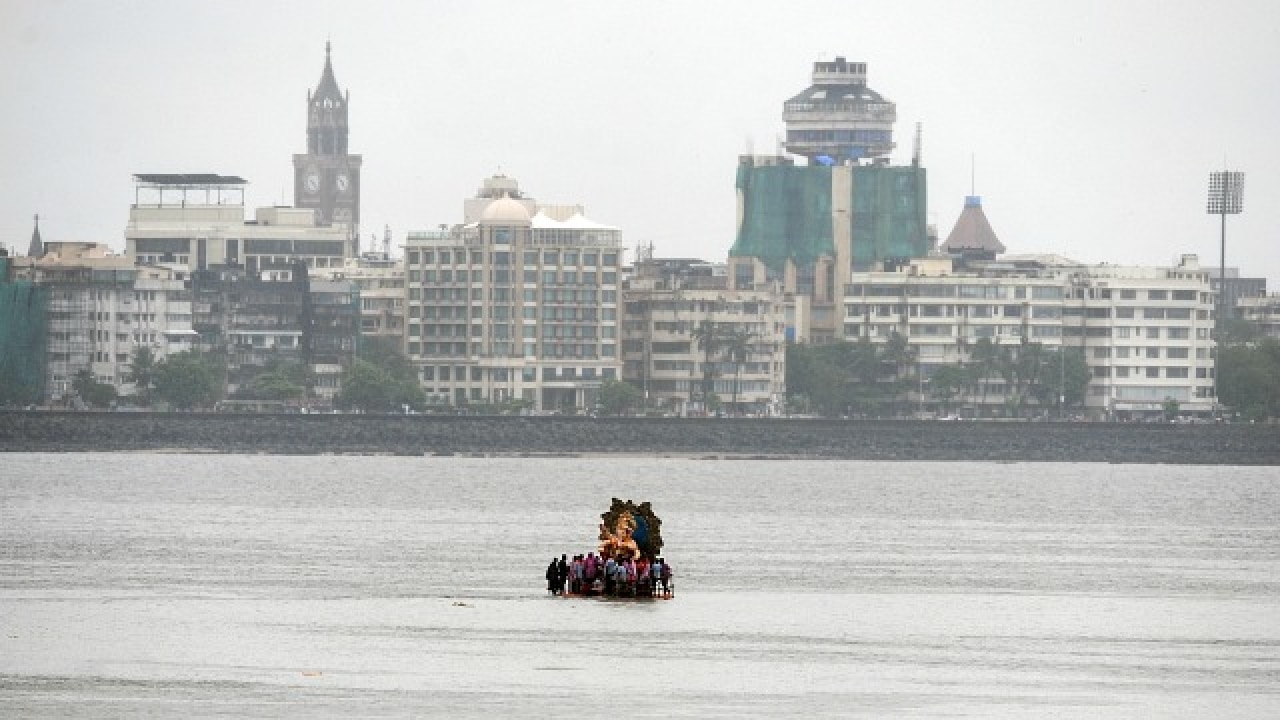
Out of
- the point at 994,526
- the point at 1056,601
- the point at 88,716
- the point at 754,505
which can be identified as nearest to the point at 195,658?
the point at 88,716

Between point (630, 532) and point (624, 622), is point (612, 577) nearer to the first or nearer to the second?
point (630, 532)

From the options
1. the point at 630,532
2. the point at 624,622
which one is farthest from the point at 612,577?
the point at 624,622

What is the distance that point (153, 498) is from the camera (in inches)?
6900

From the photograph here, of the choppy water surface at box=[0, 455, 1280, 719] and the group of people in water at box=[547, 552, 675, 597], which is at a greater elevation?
the group of people in water at box=[547, 552, 675, 597]

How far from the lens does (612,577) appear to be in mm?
93812

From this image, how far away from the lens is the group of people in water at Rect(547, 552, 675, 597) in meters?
93.1

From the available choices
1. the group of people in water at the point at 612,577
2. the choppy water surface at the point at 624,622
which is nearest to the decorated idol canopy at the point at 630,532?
the group of people in water at the point at 612,577

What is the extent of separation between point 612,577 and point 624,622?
6055mm

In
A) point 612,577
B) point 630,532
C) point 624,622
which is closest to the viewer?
point 624,622

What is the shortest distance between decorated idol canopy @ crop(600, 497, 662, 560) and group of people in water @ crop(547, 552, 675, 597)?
0.35 meters

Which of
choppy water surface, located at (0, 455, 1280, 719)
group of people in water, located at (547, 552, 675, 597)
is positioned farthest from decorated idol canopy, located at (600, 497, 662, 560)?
choppy water surface, located at (0, 455, 1280, 719)

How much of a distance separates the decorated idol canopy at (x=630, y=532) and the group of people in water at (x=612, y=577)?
0.35 metres

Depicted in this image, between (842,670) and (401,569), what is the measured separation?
35564 mm

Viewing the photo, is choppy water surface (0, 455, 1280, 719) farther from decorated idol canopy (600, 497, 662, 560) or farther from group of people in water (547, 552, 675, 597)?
decorated idol canopy (600, 497, 662, 560)
